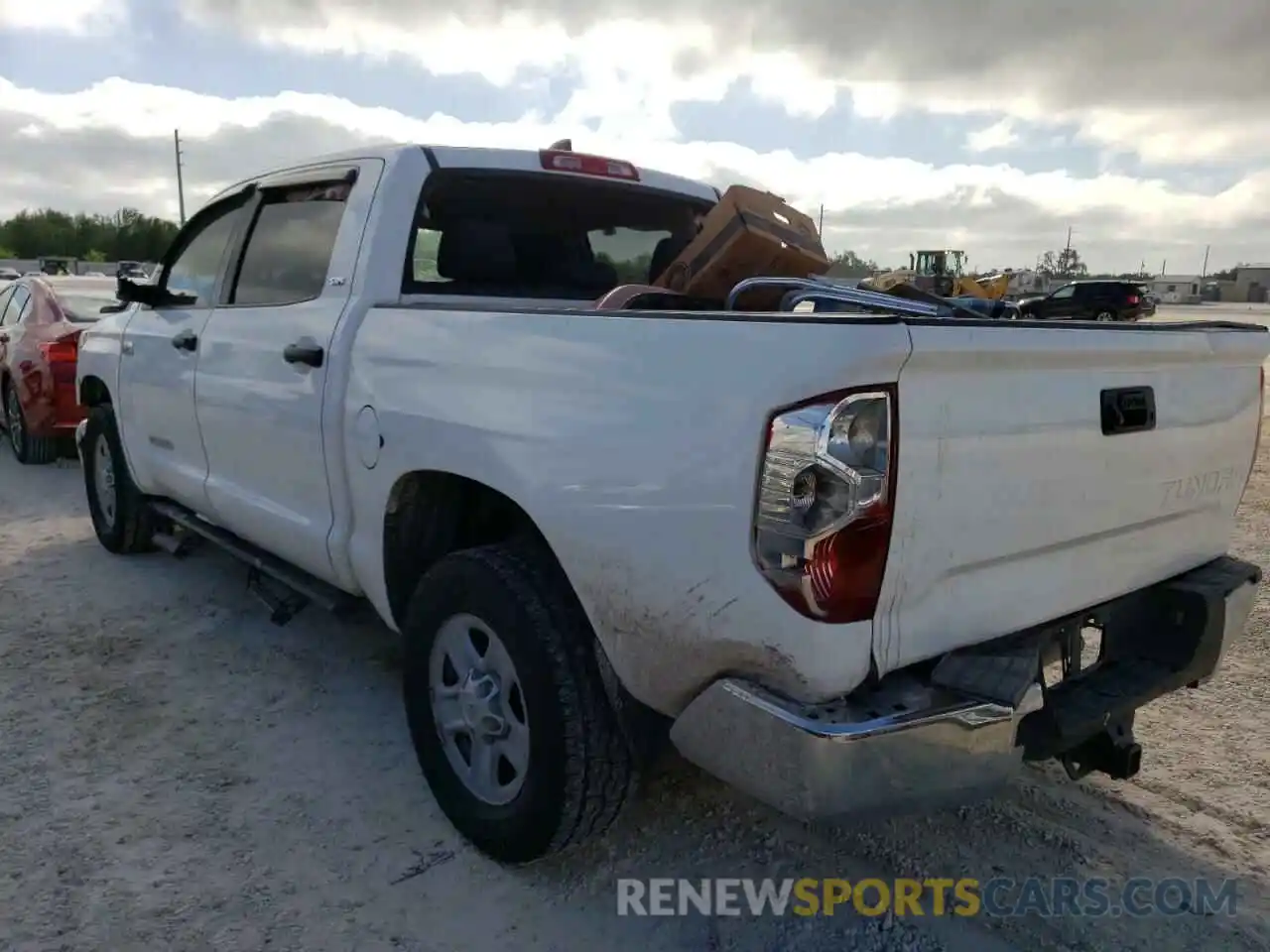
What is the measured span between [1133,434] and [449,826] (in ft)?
7.02

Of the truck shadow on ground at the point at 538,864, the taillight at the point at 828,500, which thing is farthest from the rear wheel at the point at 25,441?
the taillight at the point at 828,500

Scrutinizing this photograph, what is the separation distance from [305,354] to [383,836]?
1.51m

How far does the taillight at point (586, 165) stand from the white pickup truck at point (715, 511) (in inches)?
4.1

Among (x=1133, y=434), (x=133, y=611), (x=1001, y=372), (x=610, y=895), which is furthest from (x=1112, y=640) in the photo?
(x=133, y=611)

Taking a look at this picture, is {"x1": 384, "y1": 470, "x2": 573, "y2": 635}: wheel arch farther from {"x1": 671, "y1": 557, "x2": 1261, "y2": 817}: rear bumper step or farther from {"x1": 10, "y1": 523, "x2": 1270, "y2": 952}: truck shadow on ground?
{"x1": 671, "y1": 557, "x2": 1261, "y2": 817}: rear bumper step

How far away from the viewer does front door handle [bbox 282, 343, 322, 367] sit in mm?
3207

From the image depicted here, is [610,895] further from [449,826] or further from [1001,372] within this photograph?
[1001,372]

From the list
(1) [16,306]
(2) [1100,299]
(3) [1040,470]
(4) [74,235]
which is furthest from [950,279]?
(4) [74,235]

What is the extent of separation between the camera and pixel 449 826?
2.95 meters

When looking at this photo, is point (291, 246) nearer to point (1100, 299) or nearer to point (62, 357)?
point (62, 357)

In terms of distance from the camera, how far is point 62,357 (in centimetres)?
803

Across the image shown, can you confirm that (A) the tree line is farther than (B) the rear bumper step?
Yes

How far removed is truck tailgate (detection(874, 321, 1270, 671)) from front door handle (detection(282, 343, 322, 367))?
203 cm

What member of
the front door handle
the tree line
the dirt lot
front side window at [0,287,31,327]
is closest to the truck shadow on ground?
the dirt lot
